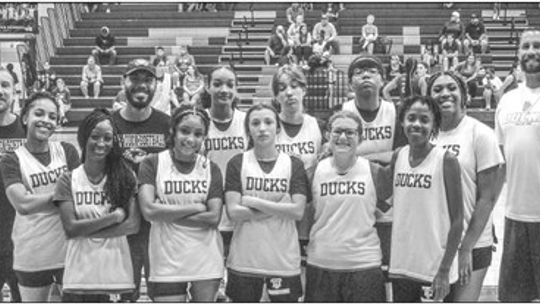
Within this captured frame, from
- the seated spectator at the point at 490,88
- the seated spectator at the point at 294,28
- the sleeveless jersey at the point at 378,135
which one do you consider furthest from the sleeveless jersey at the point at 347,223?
the seated spectator at the point at 294,28

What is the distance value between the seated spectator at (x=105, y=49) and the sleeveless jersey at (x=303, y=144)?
638 inches

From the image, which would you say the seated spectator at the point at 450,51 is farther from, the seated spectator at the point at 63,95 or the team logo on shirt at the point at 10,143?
the team logo on shirt at the point at 10,143

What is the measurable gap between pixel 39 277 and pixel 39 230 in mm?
260

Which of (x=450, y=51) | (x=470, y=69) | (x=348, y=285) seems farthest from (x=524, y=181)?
(x=450, y=51)

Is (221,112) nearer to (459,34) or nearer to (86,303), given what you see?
(86,303)

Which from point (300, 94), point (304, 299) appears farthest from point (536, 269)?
point (300, 94)

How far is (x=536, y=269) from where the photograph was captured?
4336 mm

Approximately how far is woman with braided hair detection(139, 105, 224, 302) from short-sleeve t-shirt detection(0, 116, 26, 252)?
0.87 meters

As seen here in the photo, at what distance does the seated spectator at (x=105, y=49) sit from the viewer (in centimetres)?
2011

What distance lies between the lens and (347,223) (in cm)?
407

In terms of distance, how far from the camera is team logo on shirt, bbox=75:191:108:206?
4031 mm

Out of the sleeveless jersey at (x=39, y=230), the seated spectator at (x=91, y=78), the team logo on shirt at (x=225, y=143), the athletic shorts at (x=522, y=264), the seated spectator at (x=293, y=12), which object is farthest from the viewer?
the seated spectator at (x=293, y=12)

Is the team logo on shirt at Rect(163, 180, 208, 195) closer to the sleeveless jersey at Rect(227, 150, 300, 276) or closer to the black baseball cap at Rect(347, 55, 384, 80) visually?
the sleeveless jersey at Rect(227, 150, 300, 276)

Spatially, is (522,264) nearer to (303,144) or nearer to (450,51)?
(303,144)
